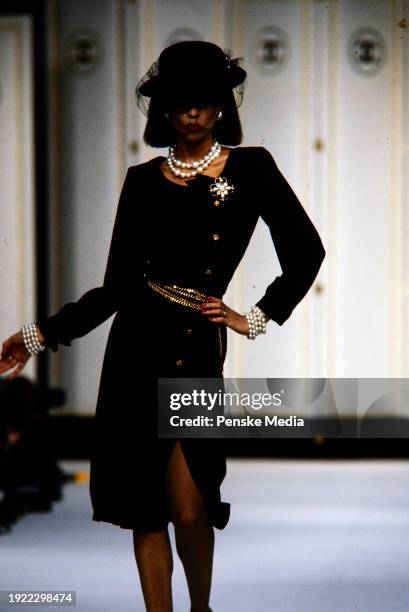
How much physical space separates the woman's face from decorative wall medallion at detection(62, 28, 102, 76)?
272 cm

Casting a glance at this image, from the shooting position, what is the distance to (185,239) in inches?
88.4

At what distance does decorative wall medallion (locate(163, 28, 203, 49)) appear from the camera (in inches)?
182

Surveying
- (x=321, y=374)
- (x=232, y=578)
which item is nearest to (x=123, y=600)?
(x=232, y=578)

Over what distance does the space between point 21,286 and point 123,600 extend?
2.67 m

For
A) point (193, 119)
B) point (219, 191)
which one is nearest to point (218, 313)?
point (219, 191)

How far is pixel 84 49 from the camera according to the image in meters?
4.98

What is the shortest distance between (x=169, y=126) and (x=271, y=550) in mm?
1637

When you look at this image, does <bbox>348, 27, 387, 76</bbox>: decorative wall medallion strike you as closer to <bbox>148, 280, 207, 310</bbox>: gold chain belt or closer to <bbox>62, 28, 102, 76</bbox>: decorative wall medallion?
<bbox>62, 28, 102, 76</bbox>: decorative wall medallion

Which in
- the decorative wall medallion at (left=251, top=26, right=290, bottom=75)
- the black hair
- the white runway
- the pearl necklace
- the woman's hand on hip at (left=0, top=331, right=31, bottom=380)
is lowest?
the white runway

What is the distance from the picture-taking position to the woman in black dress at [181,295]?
2227 mm

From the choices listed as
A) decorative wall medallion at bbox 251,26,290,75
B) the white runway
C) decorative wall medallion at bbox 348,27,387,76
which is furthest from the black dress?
decorative wall medallion at bbox 251,26,290,75

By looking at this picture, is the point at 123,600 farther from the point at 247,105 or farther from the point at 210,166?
the point at 247,105

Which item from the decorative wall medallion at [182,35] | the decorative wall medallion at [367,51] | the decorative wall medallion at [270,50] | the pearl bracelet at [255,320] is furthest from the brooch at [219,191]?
the decorative wall medallion at [270,50]

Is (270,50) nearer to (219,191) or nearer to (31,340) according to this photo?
(219,191)
